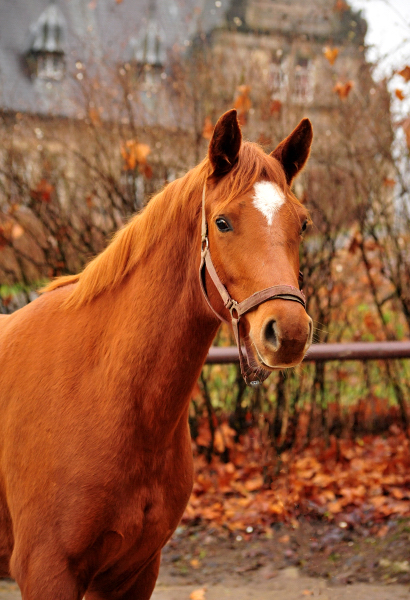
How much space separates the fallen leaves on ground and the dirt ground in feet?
0.39

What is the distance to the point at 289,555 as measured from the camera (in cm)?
382

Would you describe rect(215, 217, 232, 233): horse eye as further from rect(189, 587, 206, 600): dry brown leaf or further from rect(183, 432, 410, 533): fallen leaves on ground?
rect(183, 432, 410, 533): fallen leaves on ground

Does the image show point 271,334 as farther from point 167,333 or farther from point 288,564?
point 288,564

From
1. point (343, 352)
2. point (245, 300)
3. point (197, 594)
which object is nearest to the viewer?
point (245, 300)

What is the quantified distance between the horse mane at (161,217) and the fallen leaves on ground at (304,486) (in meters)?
2.77

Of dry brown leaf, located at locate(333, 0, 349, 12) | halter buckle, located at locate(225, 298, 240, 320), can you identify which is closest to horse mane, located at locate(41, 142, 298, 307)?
halter buckle, located at locate(225, 298, 240, 320)

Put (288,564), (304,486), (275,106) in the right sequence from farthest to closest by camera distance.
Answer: (275,106) < (304,486) < (288,564)

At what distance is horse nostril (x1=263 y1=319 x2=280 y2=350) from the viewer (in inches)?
63.4

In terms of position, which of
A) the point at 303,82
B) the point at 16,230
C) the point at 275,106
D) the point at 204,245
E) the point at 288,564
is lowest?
the point at 288,564

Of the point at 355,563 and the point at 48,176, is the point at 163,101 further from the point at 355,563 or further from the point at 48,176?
the point at 355,563

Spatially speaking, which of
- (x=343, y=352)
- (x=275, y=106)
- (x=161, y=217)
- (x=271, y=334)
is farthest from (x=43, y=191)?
(x=271, y=334)

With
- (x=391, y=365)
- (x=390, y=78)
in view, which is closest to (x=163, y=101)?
(x=390, y=78)

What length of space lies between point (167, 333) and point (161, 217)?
45 centimetres

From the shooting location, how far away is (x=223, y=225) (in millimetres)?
1832
